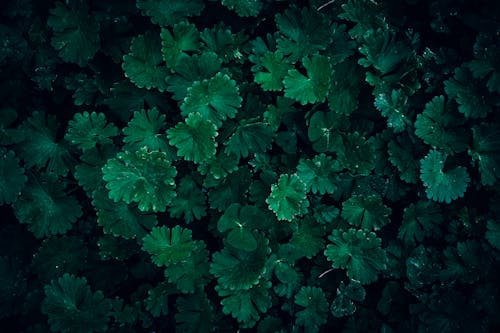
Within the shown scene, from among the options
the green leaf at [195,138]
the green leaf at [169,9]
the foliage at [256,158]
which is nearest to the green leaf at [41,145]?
the foliage at [256,158]

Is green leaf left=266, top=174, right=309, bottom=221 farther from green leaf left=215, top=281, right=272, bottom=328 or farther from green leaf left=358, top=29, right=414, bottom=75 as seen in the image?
green leaf left=358, top=29, right=414, bottom=75

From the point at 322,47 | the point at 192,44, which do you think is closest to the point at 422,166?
the point at 322,47

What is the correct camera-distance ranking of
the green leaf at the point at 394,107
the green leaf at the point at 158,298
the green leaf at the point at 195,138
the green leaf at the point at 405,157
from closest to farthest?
1. the green leaf at the point at 195,138
2. the green leaf at the point at 394,107
3. the green leaf at the point at 405,157
4. the green leaf at the point at 158,298

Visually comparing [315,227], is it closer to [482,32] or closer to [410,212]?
[410,212]

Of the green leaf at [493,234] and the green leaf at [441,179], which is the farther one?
the green leaf at [493,234]

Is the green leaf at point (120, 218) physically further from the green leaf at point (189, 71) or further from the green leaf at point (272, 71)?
the green leaf at point (272, 71)

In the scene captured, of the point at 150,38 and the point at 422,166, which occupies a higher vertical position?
the point at 150,38
